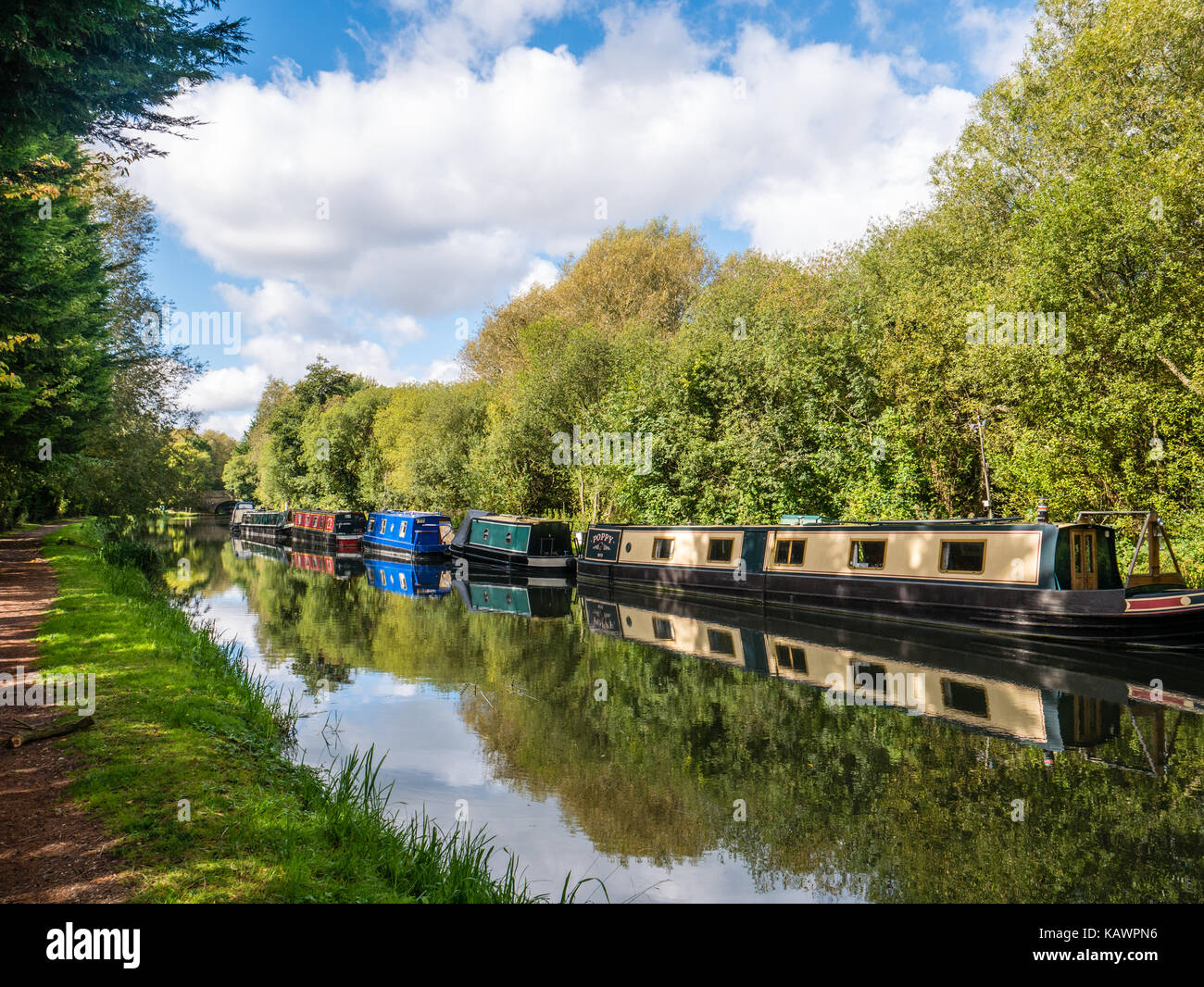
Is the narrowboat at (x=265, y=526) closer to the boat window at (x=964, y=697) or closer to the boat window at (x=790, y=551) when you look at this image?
the boat window at (x=790, y=551)

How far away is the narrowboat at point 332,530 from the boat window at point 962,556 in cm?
3204

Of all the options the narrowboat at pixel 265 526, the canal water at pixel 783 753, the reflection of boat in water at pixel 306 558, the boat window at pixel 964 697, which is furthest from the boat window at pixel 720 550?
the narrowboat at pixel 265 526

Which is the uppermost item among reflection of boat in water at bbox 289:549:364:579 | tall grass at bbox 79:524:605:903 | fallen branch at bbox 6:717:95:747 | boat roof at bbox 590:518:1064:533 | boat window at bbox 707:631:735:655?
boat roof at bbox 590:518:1064:533

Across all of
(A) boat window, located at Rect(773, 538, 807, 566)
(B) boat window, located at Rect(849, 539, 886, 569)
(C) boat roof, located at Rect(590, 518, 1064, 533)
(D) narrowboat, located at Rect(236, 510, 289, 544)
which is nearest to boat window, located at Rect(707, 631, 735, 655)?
(A) boat window, located at Rect(773, 538, 807, 566)

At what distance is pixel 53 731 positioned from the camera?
20.5ft

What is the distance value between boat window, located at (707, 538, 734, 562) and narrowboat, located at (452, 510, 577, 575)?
746cm

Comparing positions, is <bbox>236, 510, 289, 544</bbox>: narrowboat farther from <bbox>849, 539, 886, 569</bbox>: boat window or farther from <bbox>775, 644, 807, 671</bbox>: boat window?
<bbox>775, 644, 807, 671</bbox>: boat window

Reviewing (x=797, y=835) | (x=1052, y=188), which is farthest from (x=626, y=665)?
(x=1052, y=188)

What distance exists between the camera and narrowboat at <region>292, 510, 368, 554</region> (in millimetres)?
40188

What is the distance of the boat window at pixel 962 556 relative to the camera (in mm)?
15047

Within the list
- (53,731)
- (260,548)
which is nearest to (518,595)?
(53,731)

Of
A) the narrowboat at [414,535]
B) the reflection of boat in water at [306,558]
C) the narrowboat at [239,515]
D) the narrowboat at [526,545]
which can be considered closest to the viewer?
the narrowboat at [526,545]

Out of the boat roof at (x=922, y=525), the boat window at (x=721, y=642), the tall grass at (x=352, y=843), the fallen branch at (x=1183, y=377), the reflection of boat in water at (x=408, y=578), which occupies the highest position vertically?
the fallen branch at (x=1183, y=377)
